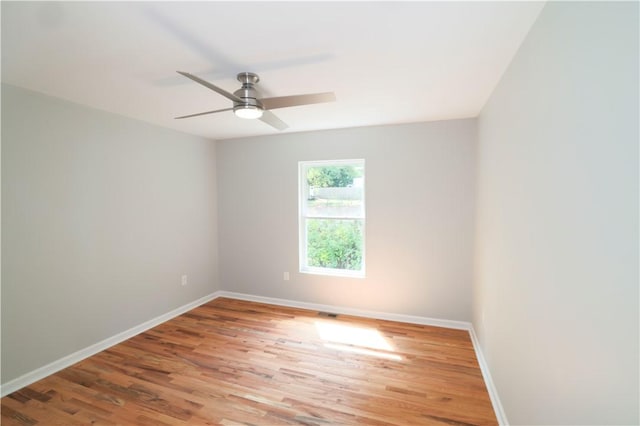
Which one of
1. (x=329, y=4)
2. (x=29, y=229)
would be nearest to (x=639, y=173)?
(x=329, y=4)

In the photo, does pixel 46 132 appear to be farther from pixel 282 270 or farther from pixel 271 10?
pixel 282 270

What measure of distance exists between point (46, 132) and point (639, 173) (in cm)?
356

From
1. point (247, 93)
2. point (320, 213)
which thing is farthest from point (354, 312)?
point (247, 93)

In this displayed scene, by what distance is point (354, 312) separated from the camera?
3523mm

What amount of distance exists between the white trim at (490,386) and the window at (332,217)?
140 cm

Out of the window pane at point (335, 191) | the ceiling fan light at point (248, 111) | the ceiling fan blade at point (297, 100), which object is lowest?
the window pane at point (335, 191)

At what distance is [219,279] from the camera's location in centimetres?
425

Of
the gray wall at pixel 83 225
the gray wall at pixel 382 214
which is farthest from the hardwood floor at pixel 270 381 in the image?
the gray wall at pixel 382 214

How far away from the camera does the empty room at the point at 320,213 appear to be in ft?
3.24

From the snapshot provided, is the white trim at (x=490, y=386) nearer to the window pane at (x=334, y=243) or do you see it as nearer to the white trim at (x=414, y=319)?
the white trim at (x=414, y=319)

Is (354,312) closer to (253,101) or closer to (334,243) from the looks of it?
(334,243)

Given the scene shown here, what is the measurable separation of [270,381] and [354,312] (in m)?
1.53

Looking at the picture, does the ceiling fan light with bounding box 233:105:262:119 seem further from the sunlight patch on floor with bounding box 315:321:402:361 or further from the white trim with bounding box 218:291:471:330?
the white trim with bounding box 218:291:471:330

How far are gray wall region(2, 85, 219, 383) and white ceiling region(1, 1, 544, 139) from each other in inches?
13.9
